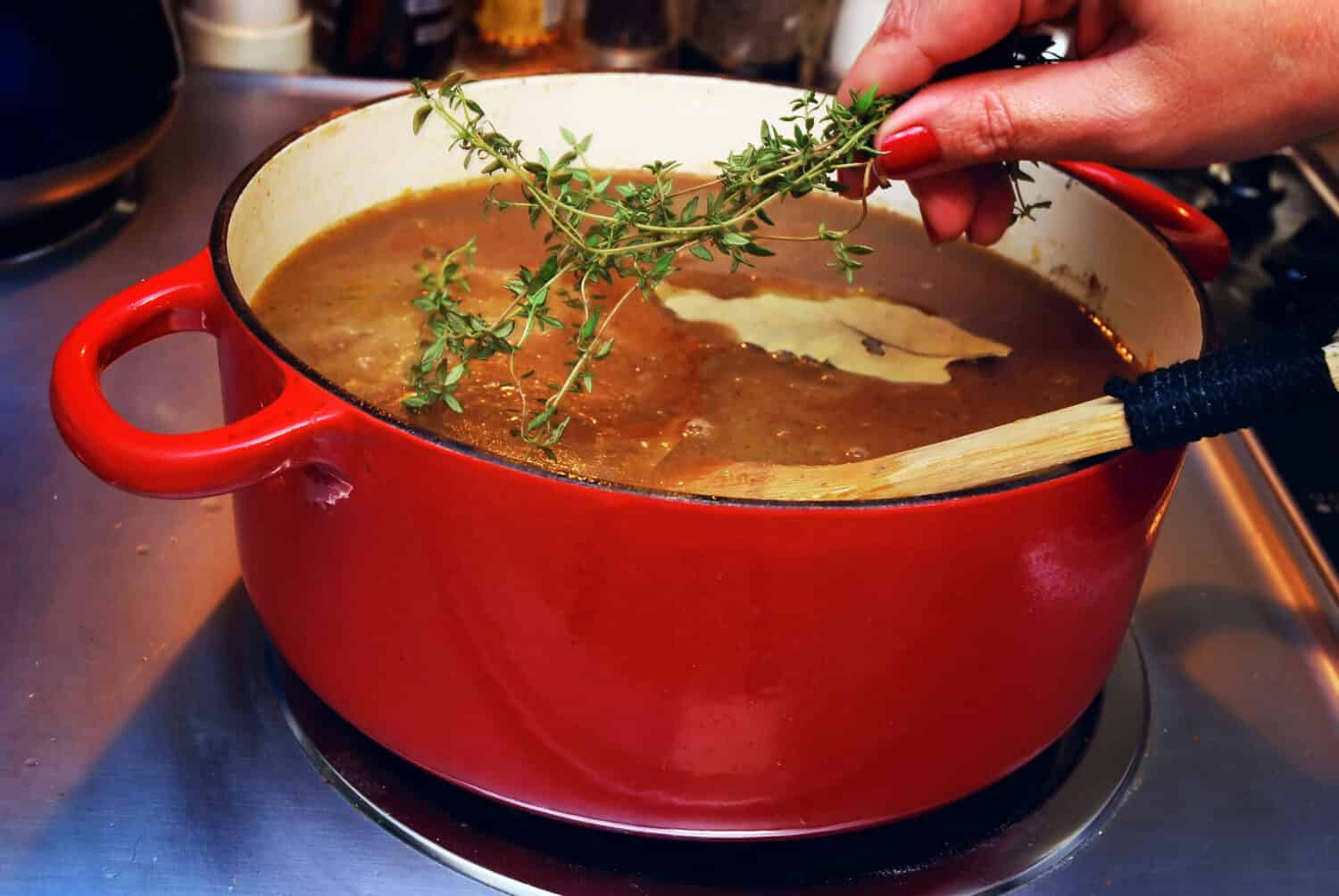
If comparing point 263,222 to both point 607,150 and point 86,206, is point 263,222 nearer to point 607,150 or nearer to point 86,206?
point 607,150

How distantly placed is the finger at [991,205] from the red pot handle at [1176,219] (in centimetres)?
6

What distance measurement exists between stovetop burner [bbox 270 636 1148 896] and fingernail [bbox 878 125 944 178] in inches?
13.1

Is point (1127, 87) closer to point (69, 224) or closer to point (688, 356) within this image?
point (688, 356)

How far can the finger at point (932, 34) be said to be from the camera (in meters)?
0.65

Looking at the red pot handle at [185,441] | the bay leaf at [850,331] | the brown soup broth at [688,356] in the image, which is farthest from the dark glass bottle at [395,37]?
the red pot handle at [185,441]

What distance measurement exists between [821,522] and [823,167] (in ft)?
0.78

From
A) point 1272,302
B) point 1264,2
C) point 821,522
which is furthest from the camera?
point 1272,302

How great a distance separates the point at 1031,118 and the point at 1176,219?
0.22m

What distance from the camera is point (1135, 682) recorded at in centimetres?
78

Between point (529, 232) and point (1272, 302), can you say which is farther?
point (1272, 302)

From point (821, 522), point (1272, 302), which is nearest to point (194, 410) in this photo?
point (821, 522)

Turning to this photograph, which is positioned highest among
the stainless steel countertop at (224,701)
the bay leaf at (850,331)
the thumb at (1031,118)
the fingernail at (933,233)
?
the thumb at (1031,118)

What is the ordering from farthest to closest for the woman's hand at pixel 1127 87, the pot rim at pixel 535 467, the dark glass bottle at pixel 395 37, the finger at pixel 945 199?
the dark glass bottle at pixel 395 37
the finger at pixel 945 199
the woman's hand at pixel 1127 87
the pot rim at pixel 535 467

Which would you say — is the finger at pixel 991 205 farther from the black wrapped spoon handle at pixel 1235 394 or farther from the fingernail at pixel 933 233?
the black wrapped spoon handle at pixel 1235 394
